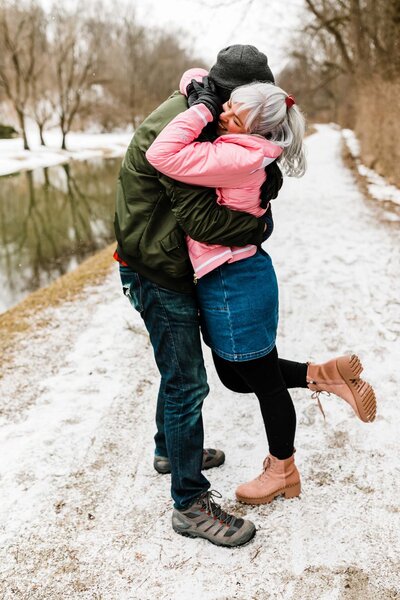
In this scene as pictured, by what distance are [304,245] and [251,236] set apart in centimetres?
454

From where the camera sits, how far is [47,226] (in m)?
10.4

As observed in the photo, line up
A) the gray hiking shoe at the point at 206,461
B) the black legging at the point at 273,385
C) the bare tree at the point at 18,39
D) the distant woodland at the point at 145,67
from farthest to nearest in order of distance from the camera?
the bare tree at the point at 18,39 → the distant woodland at the point at 145,67 → the gray hiking shoe at the point at 206,461 → the black legging at the point at 273,385

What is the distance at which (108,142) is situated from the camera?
3497cm

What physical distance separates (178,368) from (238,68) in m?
1.05

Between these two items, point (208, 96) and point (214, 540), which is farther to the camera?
point (214, 540)

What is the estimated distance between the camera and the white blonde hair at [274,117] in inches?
65.6

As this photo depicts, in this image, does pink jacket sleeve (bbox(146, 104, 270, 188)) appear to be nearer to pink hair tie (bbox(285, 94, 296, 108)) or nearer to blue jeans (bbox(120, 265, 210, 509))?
pink hair tie (bbox(285, 94, 296, 108))

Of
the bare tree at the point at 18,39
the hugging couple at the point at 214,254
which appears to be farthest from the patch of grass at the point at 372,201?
the bare tree at the point at 18,39

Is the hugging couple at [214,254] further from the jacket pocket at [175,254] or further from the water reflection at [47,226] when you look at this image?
the water reflection at [47,226]

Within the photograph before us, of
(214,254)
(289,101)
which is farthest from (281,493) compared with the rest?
(289,101)

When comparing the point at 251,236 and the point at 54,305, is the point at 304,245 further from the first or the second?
the point at 251,236

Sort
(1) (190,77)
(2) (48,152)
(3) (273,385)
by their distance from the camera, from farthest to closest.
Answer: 1. (2) (48,152)
2. (3) (273,385)
3. (1) (190,77)

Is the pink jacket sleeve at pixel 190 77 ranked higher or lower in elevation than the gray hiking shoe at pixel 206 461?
higher

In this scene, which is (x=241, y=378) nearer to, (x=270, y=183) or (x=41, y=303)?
(x=270, y=183)
